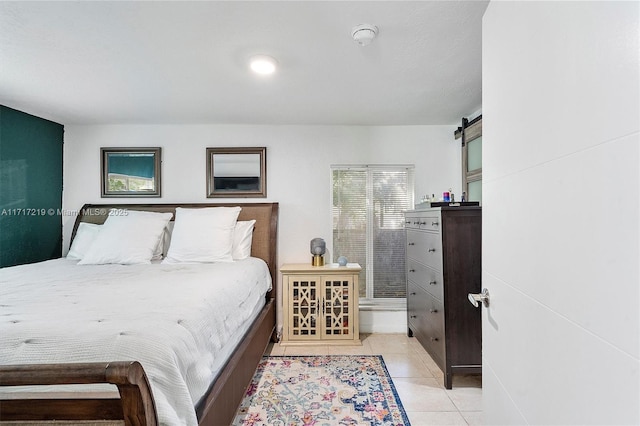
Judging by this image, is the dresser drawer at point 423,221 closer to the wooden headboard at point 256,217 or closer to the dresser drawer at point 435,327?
the dresser drawer at point 435,327

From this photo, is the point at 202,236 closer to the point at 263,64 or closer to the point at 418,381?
the point at 263,64

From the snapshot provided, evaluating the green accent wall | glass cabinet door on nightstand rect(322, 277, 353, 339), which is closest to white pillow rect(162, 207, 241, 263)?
glass cabinet door on nightstand rect(322, 277, 353, 339)

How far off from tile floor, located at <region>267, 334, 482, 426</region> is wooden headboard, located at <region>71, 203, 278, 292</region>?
0.92 m

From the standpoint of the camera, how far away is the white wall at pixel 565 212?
53cm

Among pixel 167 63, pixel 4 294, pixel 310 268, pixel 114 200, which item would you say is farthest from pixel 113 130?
pixel 310 268

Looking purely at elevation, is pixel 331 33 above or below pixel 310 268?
above

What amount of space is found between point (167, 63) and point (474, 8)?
182cm

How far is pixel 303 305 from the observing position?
3.14 m

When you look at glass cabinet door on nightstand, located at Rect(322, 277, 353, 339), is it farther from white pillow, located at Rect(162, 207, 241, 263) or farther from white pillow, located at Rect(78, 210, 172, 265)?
white pillow, located at Rect(78, 210, 172, 265)

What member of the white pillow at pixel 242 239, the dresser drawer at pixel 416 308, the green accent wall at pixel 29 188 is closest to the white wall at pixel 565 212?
the dresser drawer at pixel 416 308

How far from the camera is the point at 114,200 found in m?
3.54

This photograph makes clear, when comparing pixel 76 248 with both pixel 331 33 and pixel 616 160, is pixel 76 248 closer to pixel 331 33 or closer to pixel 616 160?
pixel 331 33

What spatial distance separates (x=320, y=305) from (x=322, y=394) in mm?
971

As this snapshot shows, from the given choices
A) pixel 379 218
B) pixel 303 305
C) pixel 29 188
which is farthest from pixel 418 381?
pixel 29 188
